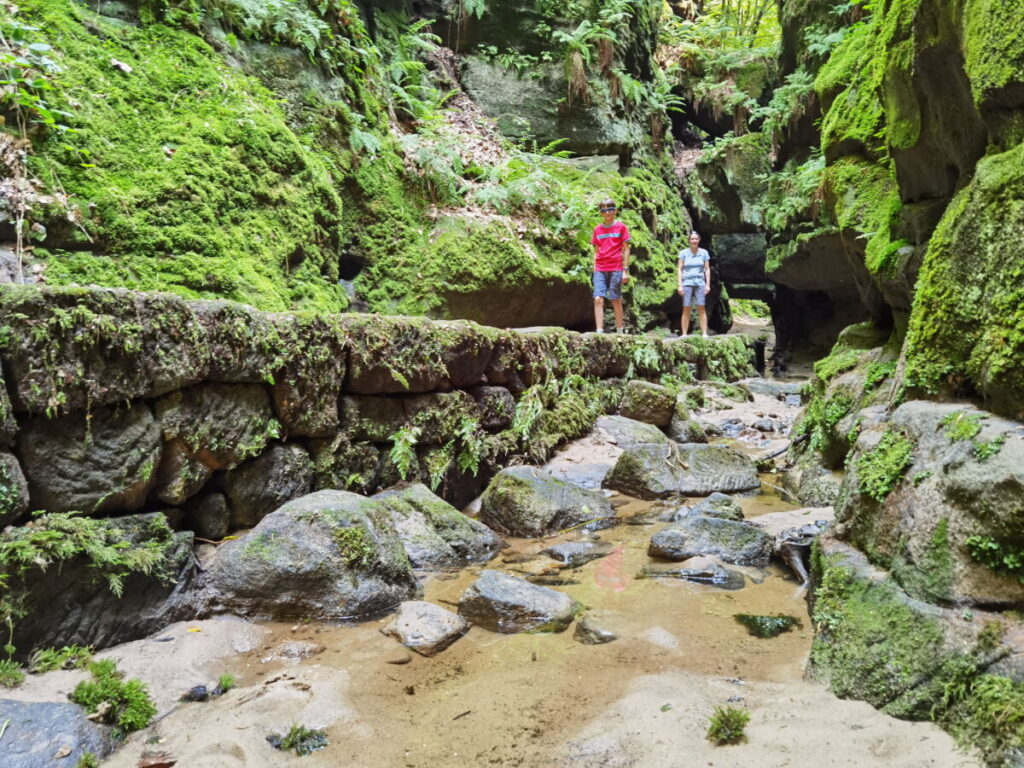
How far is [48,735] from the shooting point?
1.95 meters

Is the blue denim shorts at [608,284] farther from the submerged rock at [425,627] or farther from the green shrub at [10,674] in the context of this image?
the green shrub at [10,674]

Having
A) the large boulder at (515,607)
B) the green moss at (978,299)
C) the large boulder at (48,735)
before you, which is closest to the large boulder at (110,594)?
the large boulder at (48,735)

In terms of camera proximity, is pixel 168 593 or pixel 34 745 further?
pixel 168 593

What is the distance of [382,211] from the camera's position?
8641 millimetres

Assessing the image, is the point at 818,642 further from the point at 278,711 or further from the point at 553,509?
the point at 553,509

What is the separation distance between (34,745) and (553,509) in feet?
11.1

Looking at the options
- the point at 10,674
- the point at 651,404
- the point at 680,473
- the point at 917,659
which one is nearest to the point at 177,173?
the point at 10,674

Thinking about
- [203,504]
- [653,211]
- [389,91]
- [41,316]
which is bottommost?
[203,504]

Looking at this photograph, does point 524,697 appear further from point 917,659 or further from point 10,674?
point 10,674

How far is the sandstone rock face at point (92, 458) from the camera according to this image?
2.48 m

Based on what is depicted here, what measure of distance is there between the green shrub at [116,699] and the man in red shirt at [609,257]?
23.8 feet

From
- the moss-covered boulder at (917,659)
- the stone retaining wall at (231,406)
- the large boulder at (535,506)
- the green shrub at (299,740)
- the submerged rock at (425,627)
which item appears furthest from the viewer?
the large boulder at (535,506)

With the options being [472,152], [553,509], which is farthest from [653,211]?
[553,509]

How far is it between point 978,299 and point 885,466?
0.82 meters
